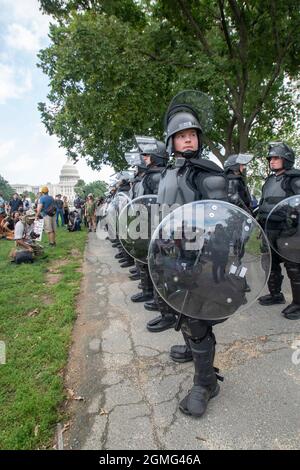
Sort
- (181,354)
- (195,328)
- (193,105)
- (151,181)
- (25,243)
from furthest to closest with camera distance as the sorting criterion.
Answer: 1. (25,243)
2. (151,181)
3. (181,354)
4. (193,105)
5. (195,328)

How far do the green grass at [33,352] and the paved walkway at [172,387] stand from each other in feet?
0.53

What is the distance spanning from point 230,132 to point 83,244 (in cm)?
658

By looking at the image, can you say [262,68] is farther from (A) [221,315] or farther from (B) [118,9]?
(A) [221,315]

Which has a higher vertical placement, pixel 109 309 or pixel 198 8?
A: pixel 198 8

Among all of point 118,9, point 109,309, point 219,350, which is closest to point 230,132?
point 118,9

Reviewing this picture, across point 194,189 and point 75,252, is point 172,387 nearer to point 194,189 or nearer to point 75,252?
point 194,189

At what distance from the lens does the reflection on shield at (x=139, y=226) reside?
4141 millimetres

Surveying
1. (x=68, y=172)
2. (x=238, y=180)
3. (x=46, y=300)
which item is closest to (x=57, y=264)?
(x=46, y=300)

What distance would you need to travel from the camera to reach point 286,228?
151 inches

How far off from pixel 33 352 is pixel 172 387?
5.04 feet

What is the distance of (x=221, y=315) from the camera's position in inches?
86.1

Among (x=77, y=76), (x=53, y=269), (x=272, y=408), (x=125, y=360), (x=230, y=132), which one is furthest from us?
(x=230, y=132)

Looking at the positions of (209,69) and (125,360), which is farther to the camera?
(209,69)

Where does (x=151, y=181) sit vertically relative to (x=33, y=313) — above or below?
above
